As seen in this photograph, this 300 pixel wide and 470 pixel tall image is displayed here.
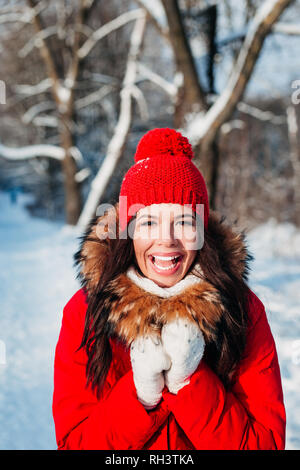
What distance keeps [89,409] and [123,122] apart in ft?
24.4

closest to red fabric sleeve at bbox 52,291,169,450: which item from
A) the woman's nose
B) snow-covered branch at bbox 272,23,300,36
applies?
the woman's nose

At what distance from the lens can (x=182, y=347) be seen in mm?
1266

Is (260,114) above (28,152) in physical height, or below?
above

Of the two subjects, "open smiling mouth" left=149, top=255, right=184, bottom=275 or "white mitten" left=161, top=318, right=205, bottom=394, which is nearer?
"white mitten" left=161, top=318, right=205, bottom=394

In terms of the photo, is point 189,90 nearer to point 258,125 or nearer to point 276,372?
point 276,372

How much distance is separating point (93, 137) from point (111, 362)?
1273 centimetres

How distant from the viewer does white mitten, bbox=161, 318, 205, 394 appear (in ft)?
4.18

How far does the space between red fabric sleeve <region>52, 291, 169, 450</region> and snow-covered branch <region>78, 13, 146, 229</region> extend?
705 centimetres

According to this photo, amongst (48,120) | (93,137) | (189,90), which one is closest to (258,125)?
(93,137)

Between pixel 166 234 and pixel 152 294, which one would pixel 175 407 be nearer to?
pixel 152 294

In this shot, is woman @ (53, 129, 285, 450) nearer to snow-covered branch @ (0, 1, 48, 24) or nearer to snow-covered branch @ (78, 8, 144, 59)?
snow-covered branch @ (78, 8, 144, 59)

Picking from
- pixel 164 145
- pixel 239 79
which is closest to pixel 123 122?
pixel 239 79

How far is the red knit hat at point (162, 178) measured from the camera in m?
1.51

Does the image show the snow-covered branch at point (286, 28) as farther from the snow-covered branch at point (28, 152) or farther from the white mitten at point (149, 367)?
the snow-covered branch at point (28, 152)
